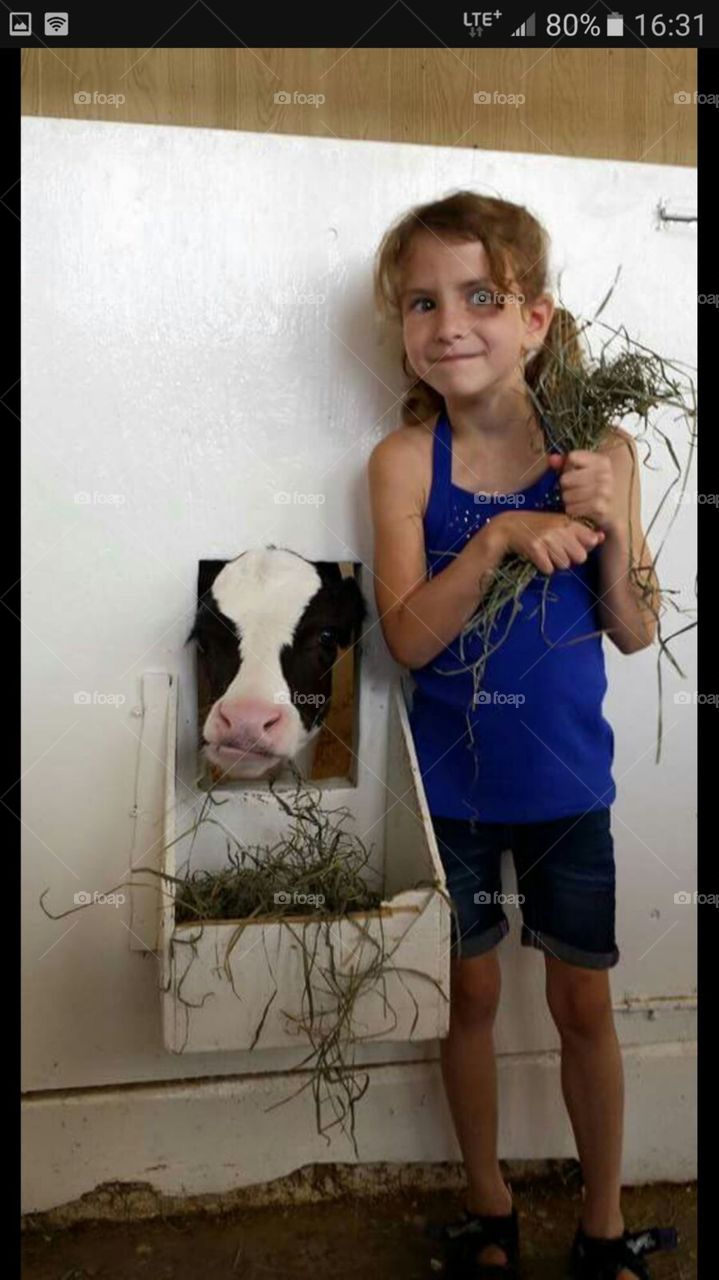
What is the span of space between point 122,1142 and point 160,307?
3.72 ft

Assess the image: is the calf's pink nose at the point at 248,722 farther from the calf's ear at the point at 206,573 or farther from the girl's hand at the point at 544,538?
the girl's hand at the point at 544,538

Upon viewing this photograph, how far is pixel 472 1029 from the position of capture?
1274mm

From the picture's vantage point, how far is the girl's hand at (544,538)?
3.67 ft

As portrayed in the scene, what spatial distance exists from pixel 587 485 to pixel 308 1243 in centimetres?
109

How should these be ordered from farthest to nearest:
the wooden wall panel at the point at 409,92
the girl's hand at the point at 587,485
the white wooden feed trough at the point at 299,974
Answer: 1. the wooden wall panel at the point at 409,92
2. the girl's hand at the point at 587,485
3. the white wooden feed trough at the point at 299,974

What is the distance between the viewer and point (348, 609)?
4.25 feet

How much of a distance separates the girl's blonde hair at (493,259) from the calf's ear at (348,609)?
230 millimetres

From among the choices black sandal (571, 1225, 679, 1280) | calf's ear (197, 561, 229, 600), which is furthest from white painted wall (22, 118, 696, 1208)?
black sandal (571, 1225, 679, 1280)

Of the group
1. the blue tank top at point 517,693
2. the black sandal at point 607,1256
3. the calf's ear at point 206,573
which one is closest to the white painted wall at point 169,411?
the calf's ear at point 206,573

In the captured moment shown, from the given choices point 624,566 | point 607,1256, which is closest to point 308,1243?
point 607,1256

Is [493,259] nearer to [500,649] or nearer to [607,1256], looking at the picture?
[500,649]
